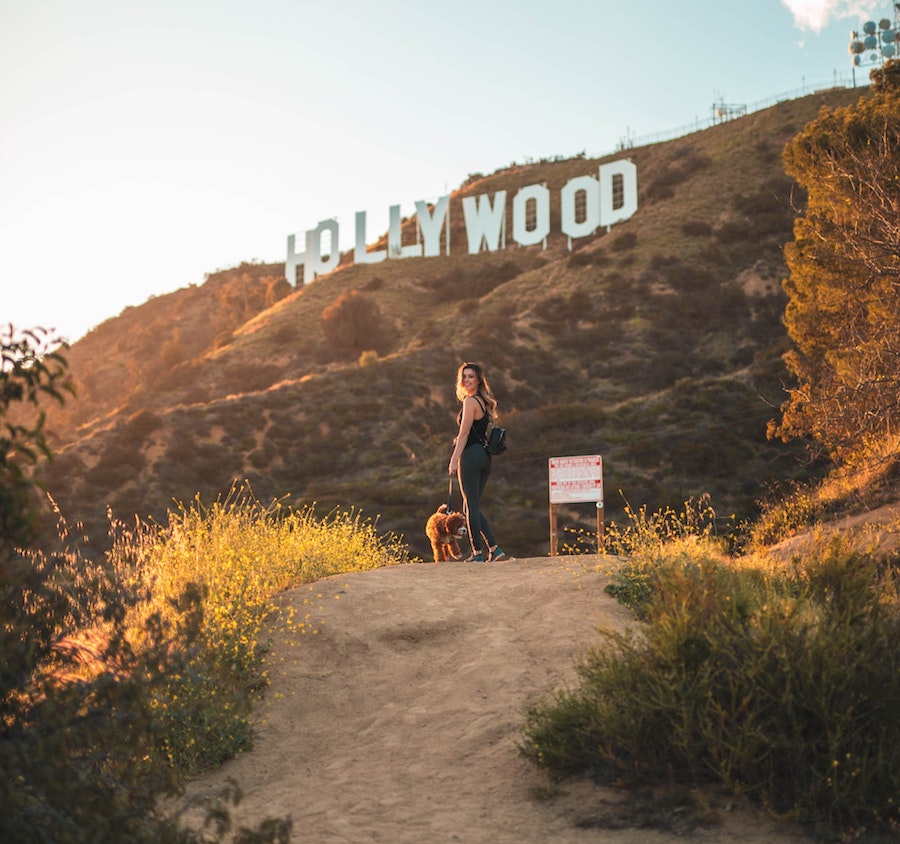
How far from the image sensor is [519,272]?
197 ft

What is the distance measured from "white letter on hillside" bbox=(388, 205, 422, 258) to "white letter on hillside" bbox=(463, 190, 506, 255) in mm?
4183

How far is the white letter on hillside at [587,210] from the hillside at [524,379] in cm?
144

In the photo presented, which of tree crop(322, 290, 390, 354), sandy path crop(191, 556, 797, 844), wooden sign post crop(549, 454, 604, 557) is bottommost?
sandy path crop(191, 556, 797, 844)

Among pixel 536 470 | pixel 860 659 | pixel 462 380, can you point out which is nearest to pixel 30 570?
pixel 860 659

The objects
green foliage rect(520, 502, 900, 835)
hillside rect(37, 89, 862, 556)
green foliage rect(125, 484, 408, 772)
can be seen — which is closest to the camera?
green foliage rect(520, 502, 900, 835)

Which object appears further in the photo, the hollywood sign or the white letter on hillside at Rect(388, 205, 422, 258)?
the white letter on hillside at Rect(388, 205, 422, 258)

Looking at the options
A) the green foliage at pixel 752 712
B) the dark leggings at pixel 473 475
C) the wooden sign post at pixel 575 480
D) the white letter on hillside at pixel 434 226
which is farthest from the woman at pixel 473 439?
the white letter on hillside at pixel 434 226

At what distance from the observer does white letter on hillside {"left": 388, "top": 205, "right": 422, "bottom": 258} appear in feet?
218

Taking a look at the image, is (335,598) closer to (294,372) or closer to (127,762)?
(127,762)

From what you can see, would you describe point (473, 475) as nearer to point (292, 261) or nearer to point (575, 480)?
point (575, 480)

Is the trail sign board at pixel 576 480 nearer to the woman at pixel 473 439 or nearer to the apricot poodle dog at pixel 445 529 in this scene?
the apricot poodle dog at pixel 445 529

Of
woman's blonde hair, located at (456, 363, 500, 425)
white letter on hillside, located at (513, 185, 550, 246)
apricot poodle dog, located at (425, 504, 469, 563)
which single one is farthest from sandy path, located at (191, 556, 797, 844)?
white letter on hillside, located at (513, 185, 550, 246)

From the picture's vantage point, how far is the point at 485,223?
6394cm

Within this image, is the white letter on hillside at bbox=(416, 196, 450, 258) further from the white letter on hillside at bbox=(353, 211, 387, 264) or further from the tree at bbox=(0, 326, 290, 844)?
the tree at bbox=(0, 326, 290, 844)
